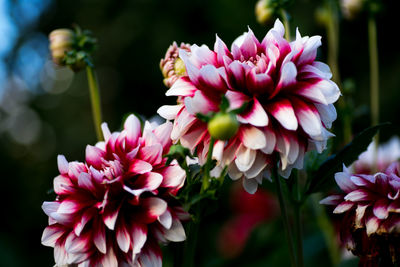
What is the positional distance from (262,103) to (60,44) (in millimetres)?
390

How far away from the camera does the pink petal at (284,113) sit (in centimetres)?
50

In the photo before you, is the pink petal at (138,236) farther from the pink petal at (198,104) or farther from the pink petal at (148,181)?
the pink petal at (198,104)

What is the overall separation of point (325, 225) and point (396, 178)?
1.54 feet

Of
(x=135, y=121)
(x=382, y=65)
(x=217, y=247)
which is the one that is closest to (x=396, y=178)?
(x=135, y=121)

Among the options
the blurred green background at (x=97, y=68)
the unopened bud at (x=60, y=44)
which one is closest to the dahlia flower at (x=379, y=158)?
the unopened bud at (x=60, y=44)

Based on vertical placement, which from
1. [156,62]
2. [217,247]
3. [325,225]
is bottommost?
[217,247]

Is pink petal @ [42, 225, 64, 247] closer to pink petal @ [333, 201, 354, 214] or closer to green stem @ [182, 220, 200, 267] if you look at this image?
green stem @ [182, 220, 200, 267]

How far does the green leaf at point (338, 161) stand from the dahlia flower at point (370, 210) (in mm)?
62

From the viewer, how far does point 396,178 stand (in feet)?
1.83

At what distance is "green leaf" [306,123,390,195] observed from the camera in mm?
658

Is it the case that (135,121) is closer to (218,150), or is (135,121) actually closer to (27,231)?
(218,150)

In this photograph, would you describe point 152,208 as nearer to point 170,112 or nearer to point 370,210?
point 170,112

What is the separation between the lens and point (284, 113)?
1.69 ft

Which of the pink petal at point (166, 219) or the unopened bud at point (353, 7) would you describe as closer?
the pink petal at point (166, 219)
